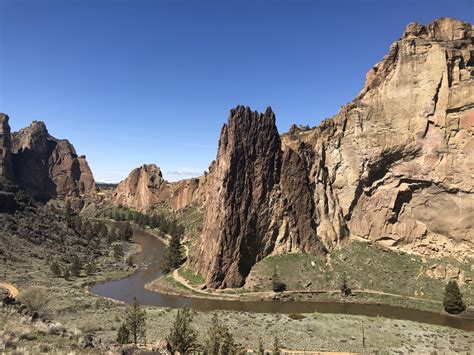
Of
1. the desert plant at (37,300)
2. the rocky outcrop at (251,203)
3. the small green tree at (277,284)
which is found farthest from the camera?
the rocky outcrop at (251,203)

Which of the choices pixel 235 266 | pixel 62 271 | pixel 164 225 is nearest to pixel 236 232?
pixel 235 266

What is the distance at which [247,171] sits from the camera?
76312mm

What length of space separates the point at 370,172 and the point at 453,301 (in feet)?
91.7

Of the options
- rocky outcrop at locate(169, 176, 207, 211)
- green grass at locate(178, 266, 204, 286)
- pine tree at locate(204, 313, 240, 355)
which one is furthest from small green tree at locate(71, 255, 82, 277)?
rocky outcrop at locate(169, 176, 207, 211)

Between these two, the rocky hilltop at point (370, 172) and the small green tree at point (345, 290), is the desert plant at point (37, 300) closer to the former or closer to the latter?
the rocky hilltop at point (370, 172)

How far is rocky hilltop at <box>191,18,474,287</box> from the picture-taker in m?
67.6

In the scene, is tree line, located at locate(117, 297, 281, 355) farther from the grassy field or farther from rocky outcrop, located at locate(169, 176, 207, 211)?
rocky outcrop, located at locate(169, 176, 207, 211)

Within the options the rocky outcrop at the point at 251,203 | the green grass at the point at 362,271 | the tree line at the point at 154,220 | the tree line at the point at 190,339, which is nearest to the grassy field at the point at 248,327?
the green grass at the point at 362,271

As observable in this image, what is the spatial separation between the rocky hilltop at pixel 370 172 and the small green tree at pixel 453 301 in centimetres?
1308

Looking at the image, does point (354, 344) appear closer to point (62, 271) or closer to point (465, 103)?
point (465, 103)

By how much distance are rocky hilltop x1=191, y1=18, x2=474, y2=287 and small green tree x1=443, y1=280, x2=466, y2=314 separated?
13.1 meters

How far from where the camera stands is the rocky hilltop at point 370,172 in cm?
6762

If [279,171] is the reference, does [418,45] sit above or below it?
above

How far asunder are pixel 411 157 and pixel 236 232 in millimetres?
35778
